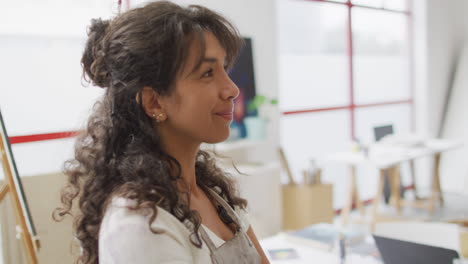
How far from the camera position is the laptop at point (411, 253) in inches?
54.2

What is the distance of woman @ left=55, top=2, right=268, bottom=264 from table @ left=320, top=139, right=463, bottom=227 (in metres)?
3.13

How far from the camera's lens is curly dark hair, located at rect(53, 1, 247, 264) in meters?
1.07

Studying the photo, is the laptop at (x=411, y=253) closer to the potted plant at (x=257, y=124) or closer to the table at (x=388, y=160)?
the potted plant at (x=257, y=124)

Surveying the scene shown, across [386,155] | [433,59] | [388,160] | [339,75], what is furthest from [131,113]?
[433,59]

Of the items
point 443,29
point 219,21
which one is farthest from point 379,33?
point 219,21

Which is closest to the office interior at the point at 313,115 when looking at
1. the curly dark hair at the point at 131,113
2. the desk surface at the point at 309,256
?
the desk surface at the point at 309,256

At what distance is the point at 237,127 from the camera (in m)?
3.95

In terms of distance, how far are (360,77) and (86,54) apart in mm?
4840

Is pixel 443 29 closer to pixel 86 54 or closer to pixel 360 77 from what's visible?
pixel 360 77

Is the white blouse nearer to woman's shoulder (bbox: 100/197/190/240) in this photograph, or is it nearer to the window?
woman's shoulder (bbox: 100/197/190/240)

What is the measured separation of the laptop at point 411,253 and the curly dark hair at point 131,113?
73 cm

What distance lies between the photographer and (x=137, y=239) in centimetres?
93

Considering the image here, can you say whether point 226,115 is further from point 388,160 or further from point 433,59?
point 433,59

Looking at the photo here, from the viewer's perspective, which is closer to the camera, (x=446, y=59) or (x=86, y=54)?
(x=86, y=54)
